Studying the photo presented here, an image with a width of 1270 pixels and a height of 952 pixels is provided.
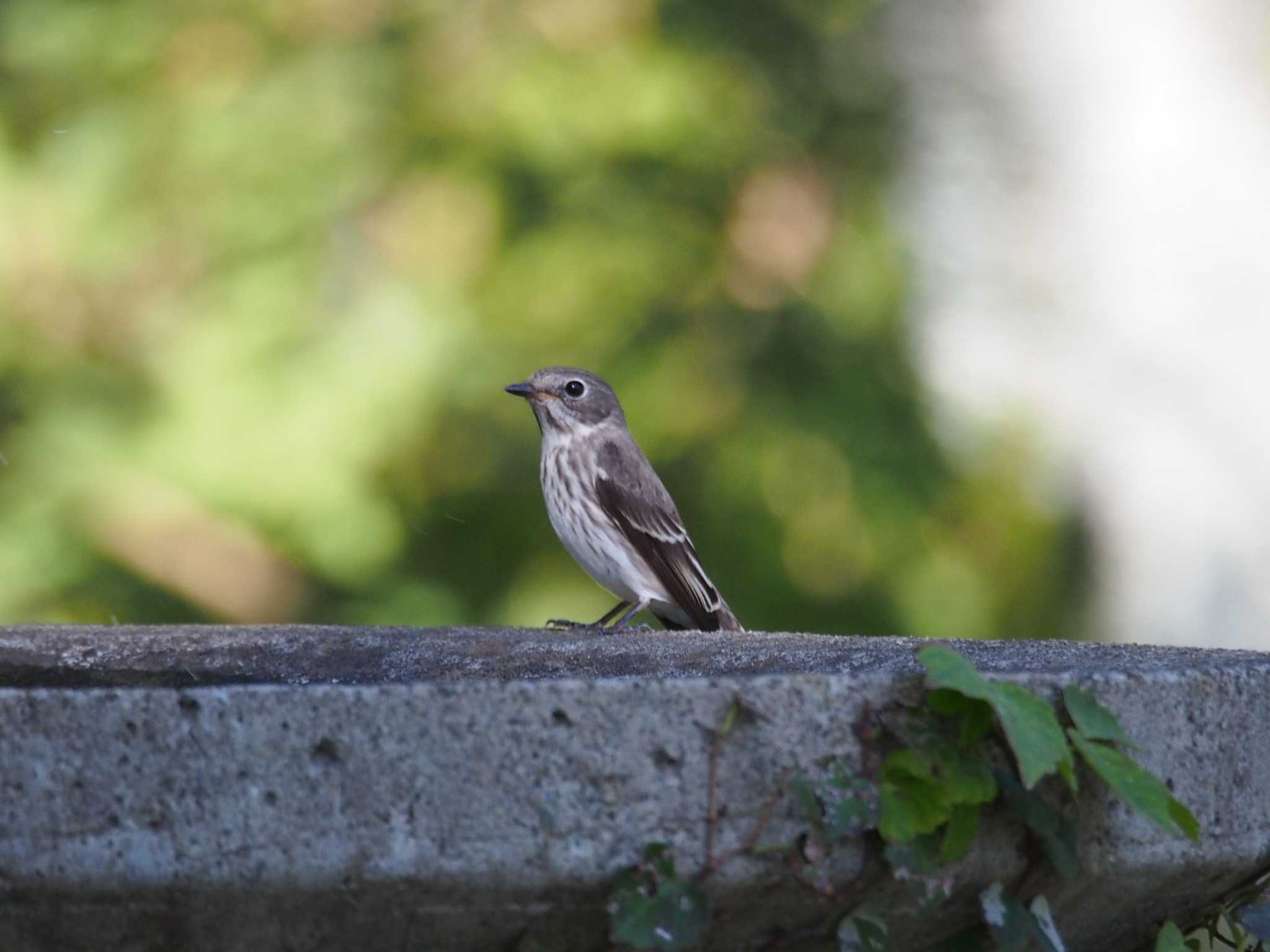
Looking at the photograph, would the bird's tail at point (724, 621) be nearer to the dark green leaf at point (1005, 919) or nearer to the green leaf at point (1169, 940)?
the green leaf at point (1169, 940)

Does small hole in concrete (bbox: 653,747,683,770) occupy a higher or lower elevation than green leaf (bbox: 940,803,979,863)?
higher

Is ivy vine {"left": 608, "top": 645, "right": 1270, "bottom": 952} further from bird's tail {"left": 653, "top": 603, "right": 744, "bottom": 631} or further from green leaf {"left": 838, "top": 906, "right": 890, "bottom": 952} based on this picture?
bird's tail {"left": 653, "top": 603, "right": 744, "bottom": 631}

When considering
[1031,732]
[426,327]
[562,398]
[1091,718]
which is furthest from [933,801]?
[426,327]

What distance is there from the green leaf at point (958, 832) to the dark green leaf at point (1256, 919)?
0.59 m

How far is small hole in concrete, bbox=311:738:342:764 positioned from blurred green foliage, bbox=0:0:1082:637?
4041 millimetres

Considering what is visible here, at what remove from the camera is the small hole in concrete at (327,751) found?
170 cm

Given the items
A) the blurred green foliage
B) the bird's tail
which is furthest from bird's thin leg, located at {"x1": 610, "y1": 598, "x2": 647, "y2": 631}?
the blurred green foliage

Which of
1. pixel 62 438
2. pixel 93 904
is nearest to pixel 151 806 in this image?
pixel 93 904

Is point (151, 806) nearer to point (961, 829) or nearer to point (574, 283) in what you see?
point (961, 829)

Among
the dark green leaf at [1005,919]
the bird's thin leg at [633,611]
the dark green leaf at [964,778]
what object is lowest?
the bird's thin leg at [633,611]

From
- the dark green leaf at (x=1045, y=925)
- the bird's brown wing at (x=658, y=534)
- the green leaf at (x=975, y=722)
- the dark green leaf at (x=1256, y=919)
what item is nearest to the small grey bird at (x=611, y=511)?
the bird's brown wing at (x=658, y=534)

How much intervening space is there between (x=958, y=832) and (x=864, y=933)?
0.17m

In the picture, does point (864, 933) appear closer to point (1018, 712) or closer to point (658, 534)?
point (1018, 712)

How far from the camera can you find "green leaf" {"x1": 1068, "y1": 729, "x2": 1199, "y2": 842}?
183cm
